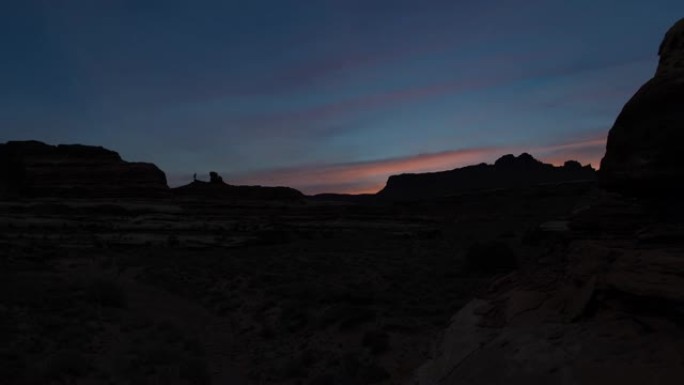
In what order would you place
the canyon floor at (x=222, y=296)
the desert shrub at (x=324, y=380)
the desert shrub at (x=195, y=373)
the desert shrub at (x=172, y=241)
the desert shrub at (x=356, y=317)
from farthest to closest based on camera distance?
the desert shrub at (x=172, y=241) → the desert shrub at (x=356, y=317) → the canyon floor at (x=222, y=296) → the desert shrub at (x=195, y=373) → the desert shrub at (x=324, y=380)

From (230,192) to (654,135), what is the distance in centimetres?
5753

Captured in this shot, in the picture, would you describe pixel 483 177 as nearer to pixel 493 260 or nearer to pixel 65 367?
pixel 493 260

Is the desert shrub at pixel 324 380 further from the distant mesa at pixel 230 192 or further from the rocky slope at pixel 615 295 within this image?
the distant mesa at pixel 230 192

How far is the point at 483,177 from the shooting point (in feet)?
485

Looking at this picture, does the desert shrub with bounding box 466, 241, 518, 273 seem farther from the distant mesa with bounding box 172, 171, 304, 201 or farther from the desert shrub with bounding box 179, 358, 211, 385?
the distant mesa with bounding box 172, 171, 304, 201

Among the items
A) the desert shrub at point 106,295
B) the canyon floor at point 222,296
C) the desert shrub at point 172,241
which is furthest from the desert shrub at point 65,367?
the desert shrub at point 172,241

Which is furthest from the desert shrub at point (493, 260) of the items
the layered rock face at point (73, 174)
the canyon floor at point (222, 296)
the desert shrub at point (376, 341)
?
the layered rock face at point (73, 174)

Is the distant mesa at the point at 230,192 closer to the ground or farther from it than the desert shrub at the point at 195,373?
farther from it

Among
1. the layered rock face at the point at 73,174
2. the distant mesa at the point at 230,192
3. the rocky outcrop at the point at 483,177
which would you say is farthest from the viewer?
the rocky outcrop at the point at 483,177

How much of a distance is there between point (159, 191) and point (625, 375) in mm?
55333

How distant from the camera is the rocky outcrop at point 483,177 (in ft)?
451

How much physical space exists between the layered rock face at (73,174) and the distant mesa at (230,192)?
2614 mm

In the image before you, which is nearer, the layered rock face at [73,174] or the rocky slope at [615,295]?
the rocky slope at [615,295]

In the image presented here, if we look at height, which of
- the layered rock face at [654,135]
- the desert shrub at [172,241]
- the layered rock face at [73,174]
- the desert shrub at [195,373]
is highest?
the layered rock face at [73,174]
